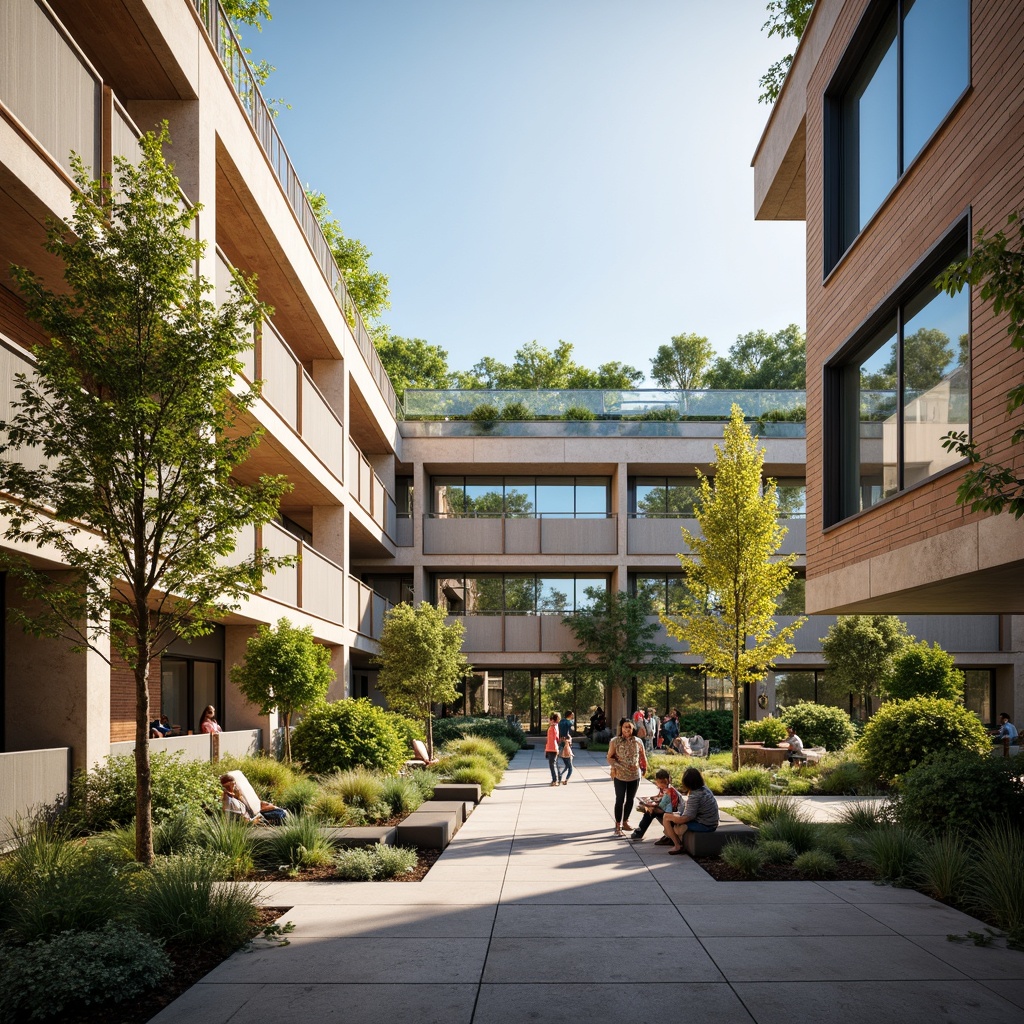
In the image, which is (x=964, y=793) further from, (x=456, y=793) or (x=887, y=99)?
(x=887, y=99)

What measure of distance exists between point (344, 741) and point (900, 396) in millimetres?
10756

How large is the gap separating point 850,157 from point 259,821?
42.2 ft

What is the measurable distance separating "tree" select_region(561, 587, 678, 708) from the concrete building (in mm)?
1228

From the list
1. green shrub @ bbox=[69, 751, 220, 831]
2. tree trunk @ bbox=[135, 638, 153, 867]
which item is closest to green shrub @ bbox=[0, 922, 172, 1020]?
tree trunk @ bbox=[135, 638, 153, 867]

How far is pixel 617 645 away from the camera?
36031 millimetres

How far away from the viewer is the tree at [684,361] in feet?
241

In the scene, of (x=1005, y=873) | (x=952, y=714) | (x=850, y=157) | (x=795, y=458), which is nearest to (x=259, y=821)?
(x=1005, y=873)

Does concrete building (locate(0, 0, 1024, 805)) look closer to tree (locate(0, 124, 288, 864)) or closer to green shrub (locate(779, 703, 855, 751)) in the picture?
tree (locate(0, 124, 288, 864))

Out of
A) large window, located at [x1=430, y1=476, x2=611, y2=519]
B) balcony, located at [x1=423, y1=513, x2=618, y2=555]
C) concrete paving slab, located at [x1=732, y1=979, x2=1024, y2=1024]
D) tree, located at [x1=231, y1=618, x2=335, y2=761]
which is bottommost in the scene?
concrete paving slab, located at [x1=732, y1=979, x2=1024, y2=1024]

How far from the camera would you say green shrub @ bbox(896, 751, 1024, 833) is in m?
10.9

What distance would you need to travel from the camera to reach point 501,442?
38.1 m

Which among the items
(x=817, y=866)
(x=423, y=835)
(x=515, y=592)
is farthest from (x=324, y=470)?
(x=515, y=592)

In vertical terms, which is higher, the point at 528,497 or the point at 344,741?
the point at 528,497

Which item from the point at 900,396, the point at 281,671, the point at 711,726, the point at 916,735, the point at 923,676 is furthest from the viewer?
the point at 711,726
